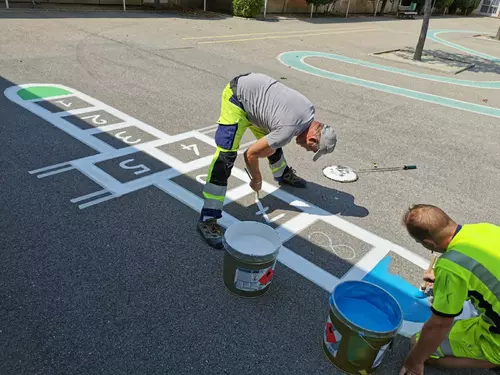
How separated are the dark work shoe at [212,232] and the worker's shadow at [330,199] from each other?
1.43 metres

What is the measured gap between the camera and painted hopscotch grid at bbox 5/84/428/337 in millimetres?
3969

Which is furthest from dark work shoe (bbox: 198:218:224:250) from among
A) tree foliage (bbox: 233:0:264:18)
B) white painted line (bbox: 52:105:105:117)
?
tree foliage (bbox: 233:0:264:18)

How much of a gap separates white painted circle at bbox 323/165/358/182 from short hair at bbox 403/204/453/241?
279 cm

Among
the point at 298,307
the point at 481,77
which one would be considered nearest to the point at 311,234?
the point at 298,307

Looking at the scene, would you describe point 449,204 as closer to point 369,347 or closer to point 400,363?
point 400,363

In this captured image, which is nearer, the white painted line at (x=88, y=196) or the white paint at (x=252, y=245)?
the white paint at (x=252, y=245)

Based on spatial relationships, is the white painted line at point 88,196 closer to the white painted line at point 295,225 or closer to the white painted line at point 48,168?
the white painted line at point 48,168

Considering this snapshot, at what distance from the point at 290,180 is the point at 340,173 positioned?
885 millimetres

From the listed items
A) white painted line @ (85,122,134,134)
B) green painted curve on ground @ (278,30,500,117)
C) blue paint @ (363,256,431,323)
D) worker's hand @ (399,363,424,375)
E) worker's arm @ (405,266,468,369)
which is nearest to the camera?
worker's arm @ (405,266,468,369)

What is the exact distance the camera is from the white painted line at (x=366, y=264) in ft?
12.0

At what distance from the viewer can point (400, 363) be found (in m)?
2.89

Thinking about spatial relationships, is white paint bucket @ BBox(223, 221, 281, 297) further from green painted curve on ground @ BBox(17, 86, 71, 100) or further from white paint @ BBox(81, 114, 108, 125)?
green painted curve on ground @ BBox(17, 86, 71, 100)

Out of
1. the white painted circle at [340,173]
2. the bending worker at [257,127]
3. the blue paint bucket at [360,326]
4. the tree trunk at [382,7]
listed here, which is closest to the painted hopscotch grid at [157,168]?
the bending worker at [257,127]

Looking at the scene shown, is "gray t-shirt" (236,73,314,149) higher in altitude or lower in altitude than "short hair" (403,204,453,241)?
higher
